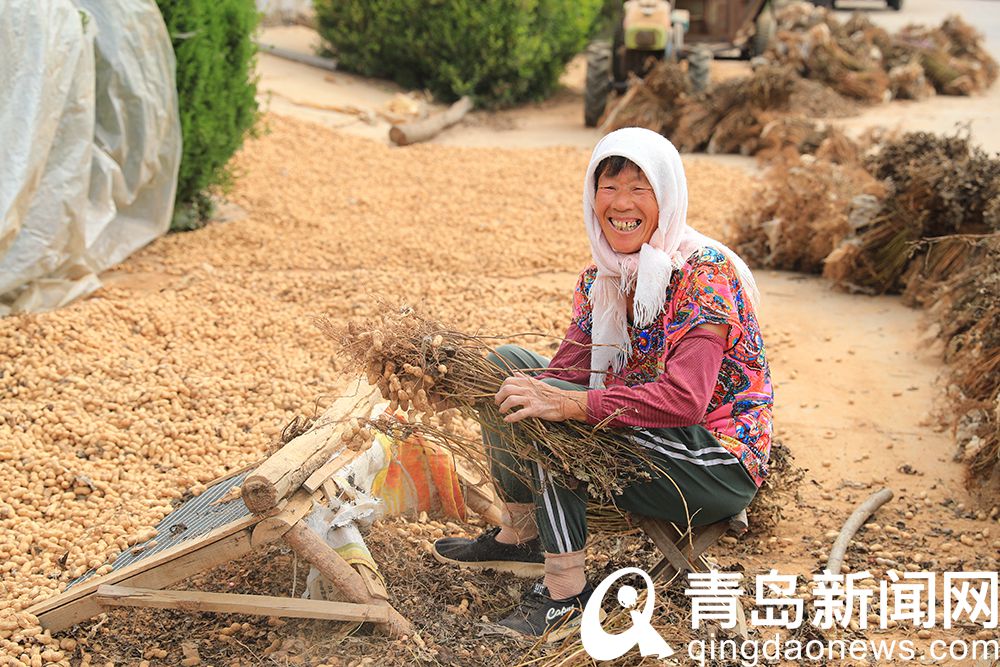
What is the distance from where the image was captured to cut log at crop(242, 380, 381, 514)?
2570 mm

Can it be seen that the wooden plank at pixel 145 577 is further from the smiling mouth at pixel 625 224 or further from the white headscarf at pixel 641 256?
the smiling mouth at pixel 625 224

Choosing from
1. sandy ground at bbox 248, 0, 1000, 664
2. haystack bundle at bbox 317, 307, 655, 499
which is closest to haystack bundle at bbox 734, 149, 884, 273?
sandy ground at bbox 248, 0, 1000, 664

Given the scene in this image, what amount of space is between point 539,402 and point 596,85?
8.28m

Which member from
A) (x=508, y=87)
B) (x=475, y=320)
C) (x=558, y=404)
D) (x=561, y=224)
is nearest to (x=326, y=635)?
(x=558, y=404)

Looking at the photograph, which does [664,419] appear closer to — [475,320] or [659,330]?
[659,330]

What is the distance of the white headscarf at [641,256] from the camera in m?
2.69

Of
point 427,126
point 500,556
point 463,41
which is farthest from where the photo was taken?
point 463,41

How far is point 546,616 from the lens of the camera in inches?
108

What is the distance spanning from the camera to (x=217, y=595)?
270cm

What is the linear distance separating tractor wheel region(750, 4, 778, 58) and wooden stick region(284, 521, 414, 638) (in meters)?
11.0

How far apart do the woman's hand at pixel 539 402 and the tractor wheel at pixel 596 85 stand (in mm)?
8205

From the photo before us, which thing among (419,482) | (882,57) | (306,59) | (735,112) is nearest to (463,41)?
(306,59)

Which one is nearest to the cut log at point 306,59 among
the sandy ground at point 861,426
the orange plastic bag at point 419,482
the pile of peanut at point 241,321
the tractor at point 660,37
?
the tractor at point 660,37

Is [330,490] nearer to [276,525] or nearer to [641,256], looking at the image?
[276,525]
